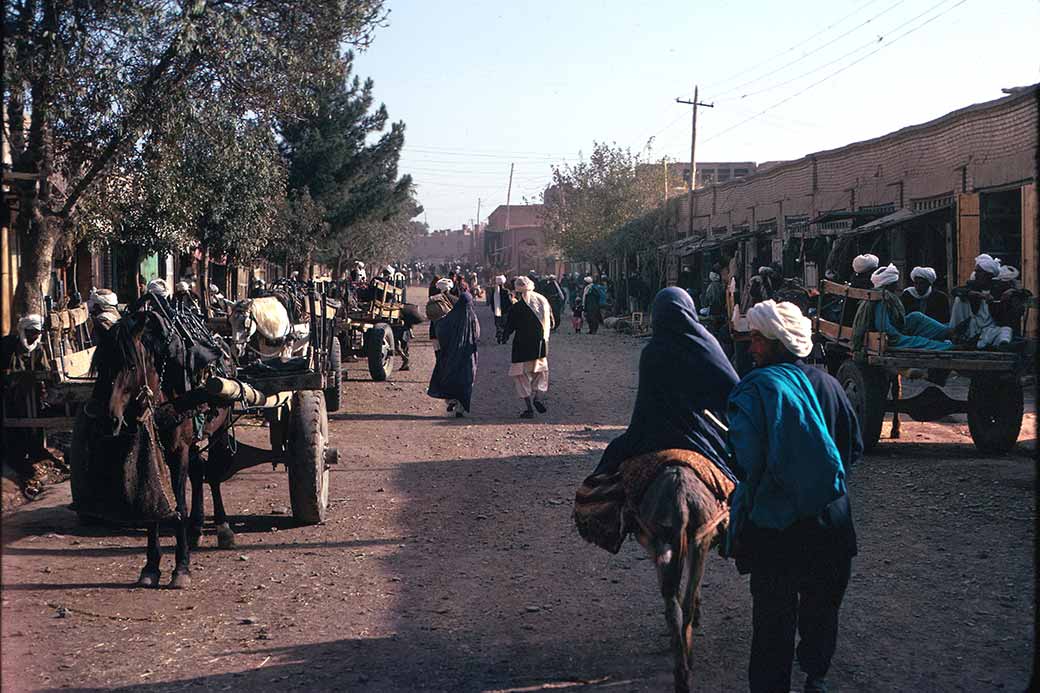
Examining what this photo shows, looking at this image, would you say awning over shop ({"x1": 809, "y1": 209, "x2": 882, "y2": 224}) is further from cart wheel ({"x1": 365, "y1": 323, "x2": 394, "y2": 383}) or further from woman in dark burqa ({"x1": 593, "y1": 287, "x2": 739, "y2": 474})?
woman in dark burqa ({"x1": 593, "y1": 287, "x2": 739, "y2": 474})

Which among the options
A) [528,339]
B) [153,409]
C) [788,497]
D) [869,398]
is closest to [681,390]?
[788,497]

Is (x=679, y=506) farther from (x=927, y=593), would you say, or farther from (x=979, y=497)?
(x=979, y=497)

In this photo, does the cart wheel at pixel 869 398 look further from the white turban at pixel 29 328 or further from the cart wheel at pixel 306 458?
the white turban at pixel 29 328

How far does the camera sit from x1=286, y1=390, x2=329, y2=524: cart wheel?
8.00 m

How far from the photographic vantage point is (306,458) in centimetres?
799

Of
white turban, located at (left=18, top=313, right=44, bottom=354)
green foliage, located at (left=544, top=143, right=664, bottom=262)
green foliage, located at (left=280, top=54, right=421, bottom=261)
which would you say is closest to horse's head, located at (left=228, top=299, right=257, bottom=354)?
white turban, located at (left=18, top=313, right=44, bottom=354)


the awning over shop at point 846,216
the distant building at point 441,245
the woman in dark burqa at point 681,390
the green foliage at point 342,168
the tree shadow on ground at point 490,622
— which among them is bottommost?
the tree shadow on ground at point 490,622

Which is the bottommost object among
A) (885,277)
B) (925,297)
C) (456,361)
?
(456,361)

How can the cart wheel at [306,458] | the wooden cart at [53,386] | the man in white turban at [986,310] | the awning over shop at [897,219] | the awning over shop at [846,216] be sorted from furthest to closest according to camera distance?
the awning over shop at [846,216]
the awning over shop at [897,219]
the man in white turban at [986,310]
the wooden cart at [53,386]
the cart wheel at [306,458]

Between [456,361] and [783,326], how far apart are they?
32.2 ft

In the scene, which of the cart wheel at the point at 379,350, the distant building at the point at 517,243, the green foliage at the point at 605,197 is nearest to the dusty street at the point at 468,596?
the cart wheel at the point at 379,350

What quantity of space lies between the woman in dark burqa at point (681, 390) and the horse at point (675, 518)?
9 centimetres

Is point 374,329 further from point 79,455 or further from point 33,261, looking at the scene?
point 79,455

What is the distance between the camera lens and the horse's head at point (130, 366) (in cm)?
620
